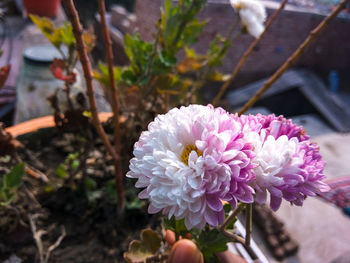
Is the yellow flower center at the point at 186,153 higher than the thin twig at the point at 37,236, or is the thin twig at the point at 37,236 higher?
the yellow flower center at the point at 186,153

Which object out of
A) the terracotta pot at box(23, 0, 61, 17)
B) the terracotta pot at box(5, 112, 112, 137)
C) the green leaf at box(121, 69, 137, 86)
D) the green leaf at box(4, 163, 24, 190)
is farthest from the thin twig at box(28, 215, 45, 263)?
the terracotta pot at box(23, 0, 61, 17)

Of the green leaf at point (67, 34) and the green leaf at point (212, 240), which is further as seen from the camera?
the green leaf at point (67, 34)

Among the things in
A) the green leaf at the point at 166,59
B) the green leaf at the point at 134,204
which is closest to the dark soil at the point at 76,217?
the green leaf at the point at 134,204

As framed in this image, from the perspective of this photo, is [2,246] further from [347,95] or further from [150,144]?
[347,95]

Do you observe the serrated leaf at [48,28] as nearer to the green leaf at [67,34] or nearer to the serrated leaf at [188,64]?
the green leaf at [67,34]

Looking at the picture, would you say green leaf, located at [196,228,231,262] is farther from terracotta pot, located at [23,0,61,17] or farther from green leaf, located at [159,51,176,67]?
terracotta pot, located at [23,0,61,17]

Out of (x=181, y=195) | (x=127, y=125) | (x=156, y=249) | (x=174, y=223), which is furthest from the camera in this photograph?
(x=127, y=125)

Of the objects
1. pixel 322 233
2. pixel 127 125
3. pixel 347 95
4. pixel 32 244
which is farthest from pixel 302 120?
pixel 32 244
